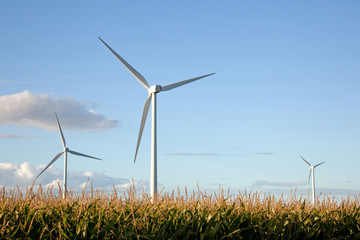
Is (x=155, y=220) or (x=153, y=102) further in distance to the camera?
(x=153, y=102)

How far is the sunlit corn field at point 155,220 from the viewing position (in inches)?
328

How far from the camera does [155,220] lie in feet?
29.2

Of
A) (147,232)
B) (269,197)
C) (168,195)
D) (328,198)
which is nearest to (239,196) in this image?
(269,197)

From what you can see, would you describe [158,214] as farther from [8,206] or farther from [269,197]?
[269,197]

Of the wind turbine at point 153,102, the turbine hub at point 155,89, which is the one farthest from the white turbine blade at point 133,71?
the turbine hub at point 155,89

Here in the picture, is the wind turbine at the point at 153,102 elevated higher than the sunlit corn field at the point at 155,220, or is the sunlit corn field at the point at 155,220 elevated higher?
the wind turbine at the point at 153,102

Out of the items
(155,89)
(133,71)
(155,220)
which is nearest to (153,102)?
(155,89)

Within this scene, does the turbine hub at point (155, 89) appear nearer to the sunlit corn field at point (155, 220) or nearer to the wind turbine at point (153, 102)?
the wind turbine at point (153, 102)

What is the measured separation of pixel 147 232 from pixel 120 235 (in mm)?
544

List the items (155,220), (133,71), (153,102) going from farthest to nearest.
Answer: (133,71)
(153,102)
(155,220)

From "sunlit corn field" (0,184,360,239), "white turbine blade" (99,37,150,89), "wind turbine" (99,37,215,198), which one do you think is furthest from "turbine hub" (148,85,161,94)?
"sunlit corn field" (0,184,360,239)

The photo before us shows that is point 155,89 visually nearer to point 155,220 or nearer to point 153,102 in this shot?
point 153,102

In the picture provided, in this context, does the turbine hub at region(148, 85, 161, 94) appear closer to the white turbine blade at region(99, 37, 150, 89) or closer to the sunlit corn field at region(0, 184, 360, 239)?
the white turbine blade at region(99, 37, 150, 89)

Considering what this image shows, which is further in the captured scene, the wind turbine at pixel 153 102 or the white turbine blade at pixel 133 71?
the white turbine blade at pixel 133 71
